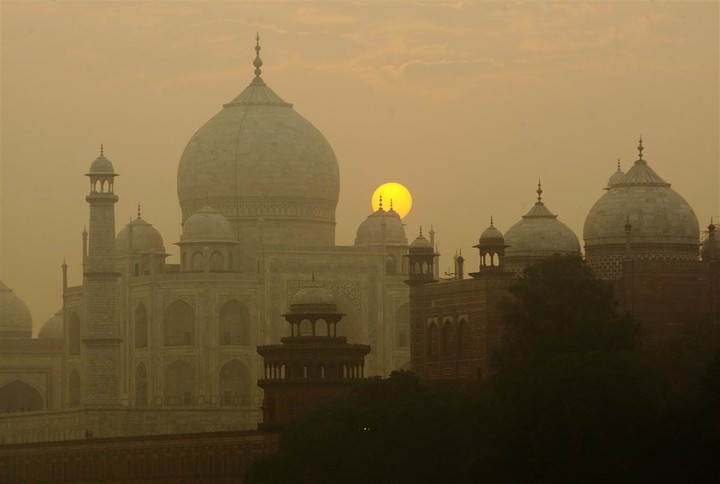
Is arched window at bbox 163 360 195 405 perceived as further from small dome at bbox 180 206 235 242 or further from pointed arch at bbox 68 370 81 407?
pointed arch at bbox 68 370 81 407

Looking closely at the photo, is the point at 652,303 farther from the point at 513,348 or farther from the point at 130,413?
the point at 130,413

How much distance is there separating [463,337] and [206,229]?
10.8 meters

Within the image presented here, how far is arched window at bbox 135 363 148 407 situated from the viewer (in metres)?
58.7

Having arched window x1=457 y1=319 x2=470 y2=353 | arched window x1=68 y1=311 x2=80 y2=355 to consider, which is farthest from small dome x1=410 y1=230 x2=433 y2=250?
arched window x1=68 y1=311 x2=80 y2=355

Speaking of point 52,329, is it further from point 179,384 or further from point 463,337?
point 463,337

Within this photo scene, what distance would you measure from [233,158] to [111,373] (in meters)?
7.63

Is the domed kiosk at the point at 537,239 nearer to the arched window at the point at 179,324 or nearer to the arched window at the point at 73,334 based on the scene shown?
the arched window at the point at 179,324

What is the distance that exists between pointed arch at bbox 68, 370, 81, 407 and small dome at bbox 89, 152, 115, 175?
6898 millimetres

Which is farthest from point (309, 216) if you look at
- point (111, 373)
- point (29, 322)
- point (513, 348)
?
point (513, 348)

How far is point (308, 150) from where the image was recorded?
61.8 metres

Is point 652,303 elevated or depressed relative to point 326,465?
elevated

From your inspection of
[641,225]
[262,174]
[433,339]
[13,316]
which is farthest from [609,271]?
[13,316]

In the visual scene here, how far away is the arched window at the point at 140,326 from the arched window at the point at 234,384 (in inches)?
90.6

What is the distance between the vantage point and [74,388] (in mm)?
61844
